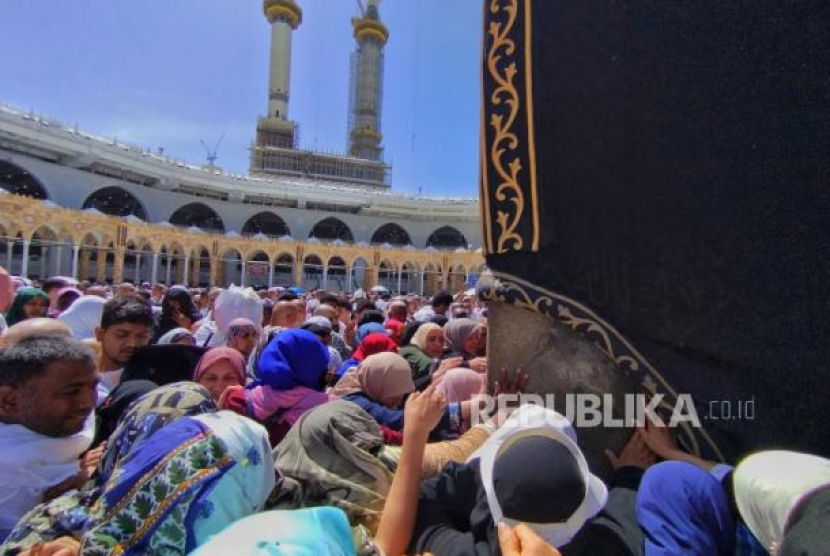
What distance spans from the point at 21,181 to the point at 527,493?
32.9 m

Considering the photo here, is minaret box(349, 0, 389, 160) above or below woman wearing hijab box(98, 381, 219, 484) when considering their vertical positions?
above

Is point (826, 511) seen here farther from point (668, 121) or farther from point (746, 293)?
point (668, 121)

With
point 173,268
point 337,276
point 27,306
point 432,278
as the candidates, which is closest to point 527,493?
point 27,306

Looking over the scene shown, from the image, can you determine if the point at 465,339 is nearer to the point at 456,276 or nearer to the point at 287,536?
the point at 287,536

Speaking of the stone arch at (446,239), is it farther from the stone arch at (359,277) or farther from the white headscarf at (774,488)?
the white headscarf at (774,488)

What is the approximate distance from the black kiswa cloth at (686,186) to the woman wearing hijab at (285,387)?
30.7 inches

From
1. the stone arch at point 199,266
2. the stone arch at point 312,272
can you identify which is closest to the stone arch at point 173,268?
the stone arch at point 199,266

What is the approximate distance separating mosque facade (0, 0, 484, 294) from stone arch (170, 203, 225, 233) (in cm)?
10

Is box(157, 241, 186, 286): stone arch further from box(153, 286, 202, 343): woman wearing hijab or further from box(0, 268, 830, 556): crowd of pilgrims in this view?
box(0, 268, 830, 556): crowd of pilgrims

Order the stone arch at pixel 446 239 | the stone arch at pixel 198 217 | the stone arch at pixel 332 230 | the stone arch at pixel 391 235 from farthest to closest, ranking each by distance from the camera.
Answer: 1. the stone arch at pixel 446 239
2. the stone arch at pixel 391 235
3. the stone arch at pixel 332 230
4. the stone arch at pixel 198 217

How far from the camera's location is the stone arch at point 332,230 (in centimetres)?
3566

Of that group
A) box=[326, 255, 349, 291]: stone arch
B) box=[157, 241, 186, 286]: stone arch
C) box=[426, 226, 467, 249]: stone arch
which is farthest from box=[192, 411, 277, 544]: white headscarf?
box=[426, 226, 467, 249]: stone arch

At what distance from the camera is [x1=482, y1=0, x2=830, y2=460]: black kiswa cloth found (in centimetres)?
141

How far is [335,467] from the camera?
48.2 inches
